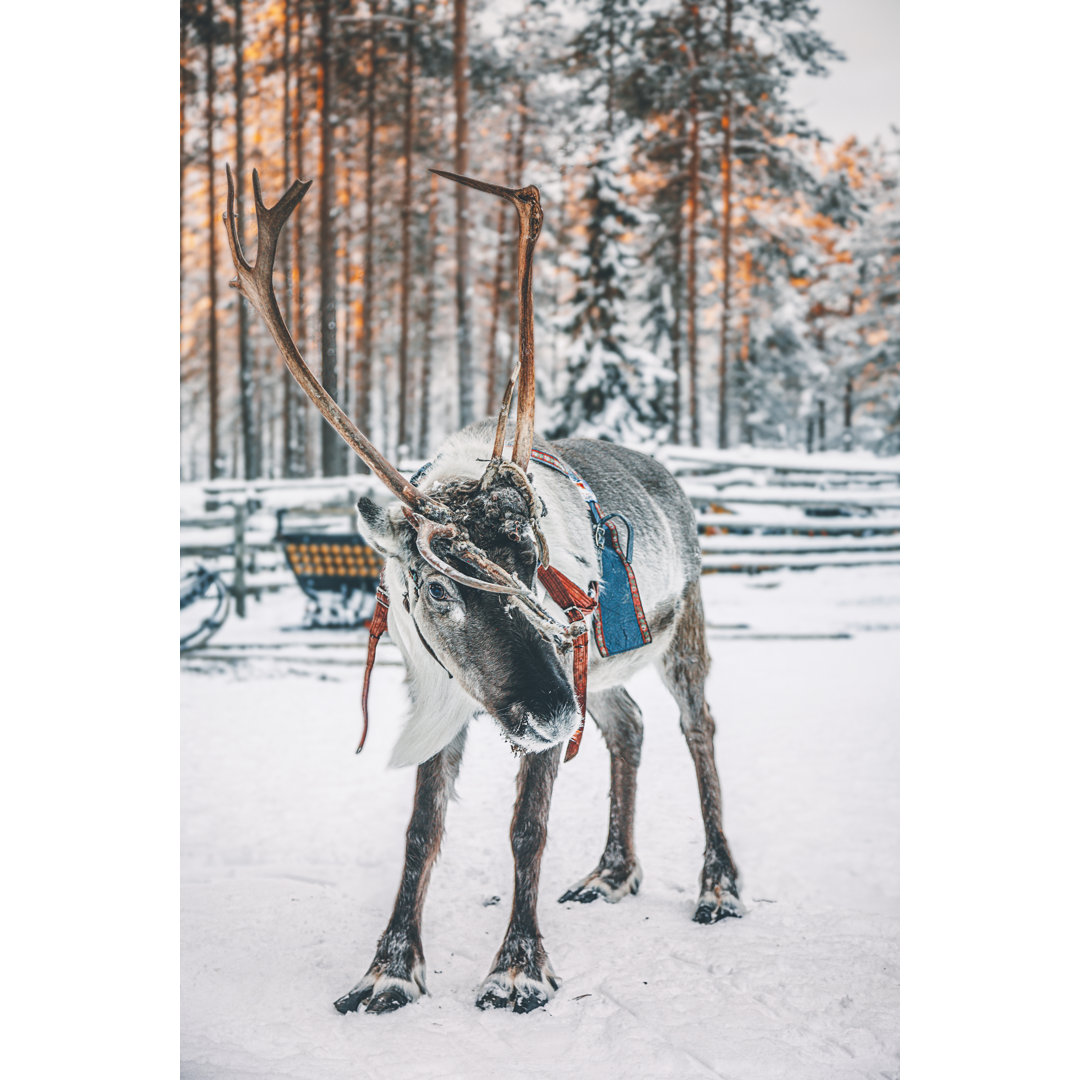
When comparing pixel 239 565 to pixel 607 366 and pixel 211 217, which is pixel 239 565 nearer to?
pixel 211 217

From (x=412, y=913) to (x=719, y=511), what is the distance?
507cm

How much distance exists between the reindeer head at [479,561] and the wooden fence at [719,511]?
379 cm

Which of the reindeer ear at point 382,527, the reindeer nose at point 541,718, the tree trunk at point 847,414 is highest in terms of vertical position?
the tree trunk at point 847,414

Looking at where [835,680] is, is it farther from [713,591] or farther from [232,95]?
[232,95]

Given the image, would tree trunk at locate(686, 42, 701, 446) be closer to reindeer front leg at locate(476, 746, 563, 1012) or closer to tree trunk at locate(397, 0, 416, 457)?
tree trunk at locate(397, 0, 416, 457)

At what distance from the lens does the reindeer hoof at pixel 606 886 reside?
Answer: 2.34 meters

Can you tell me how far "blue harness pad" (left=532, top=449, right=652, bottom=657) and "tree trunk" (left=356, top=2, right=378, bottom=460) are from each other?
2.30 meters

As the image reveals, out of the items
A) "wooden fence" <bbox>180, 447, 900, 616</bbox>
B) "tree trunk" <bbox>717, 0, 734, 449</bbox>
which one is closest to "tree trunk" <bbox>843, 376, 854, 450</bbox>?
"wooden fence" <bbox>180, 447, 900, 616</bbox>

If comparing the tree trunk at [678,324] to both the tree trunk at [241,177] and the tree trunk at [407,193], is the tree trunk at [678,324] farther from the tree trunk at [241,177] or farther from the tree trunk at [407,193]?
the tree trunk at [241,177]

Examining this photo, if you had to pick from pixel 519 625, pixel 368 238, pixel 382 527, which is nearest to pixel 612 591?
pixel 519 625

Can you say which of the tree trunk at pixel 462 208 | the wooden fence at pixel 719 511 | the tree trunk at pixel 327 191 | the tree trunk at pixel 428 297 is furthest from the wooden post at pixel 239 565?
the tree trunk at pixel 428 297

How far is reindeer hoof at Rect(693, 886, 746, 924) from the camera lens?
7.43ft
